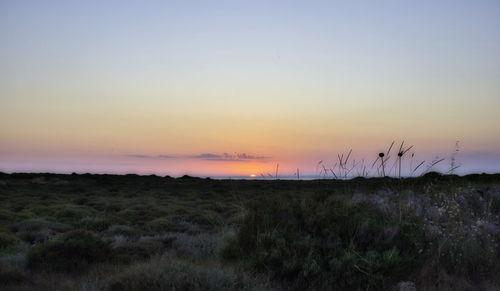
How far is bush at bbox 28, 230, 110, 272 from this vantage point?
6332 mm

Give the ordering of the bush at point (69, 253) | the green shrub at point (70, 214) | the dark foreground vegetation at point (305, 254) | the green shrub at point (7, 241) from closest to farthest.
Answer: the dark foreground vegetation at point (305, 254), the bush at point (69, 253), the green shrub at point (7, 241), the green shrub at point (70, 214)

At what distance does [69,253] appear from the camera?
22.1 ft

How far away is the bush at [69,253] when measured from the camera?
6.33 metres

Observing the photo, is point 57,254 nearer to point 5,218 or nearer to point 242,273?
point 242,273

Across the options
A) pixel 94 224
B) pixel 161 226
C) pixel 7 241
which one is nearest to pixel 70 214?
pixel 94 224

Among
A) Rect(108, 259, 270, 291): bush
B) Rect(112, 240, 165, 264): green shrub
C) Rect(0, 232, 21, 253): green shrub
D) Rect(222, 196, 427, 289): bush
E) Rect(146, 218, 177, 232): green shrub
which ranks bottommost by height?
Rect(146, 218, 177, 232): green shrub

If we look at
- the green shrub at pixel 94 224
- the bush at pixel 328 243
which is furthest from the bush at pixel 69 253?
the green shrub at pixel 94 224

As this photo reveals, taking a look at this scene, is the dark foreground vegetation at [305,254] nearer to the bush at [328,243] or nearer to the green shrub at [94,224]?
the bush at [328,243]

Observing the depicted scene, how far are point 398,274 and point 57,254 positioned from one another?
5.46 meters

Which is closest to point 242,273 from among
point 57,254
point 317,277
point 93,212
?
point 317,277

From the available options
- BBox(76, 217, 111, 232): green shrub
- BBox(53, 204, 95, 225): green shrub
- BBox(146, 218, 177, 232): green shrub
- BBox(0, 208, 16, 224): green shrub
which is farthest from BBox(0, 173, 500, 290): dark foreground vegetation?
BBox(53, 204, 95, 225): green shrub

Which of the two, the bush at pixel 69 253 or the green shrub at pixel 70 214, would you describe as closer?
the bush at pixel 69 253

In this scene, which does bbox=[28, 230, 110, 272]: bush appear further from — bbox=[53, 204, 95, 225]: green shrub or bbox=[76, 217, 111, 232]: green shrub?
bbox=[53, 204, 95, 225]: green shrub

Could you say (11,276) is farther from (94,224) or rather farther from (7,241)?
(94,224)
